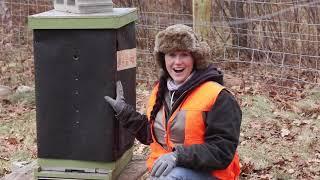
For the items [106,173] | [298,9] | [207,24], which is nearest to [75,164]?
[106,173]

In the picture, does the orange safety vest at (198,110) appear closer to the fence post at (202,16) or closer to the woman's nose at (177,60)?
the woman's nose at (177,60)

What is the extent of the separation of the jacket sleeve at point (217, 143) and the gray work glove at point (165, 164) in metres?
0.03

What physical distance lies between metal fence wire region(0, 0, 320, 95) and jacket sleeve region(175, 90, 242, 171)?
159 inches

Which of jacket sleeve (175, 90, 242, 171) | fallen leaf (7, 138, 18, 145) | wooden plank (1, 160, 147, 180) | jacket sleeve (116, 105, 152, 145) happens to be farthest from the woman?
fallen leaf (7, 138, 18, 145)

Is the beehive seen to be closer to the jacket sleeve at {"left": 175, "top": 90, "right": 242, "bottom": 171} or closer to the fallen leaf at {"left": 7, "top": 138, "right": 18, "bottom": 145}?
the jacket sleeve at {"left": 175, "top": 90, "right": 242, "bottom": 171}

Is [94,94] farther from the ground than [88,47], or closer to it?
closer to it

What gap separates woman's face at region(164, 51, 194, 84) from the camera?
3.48m

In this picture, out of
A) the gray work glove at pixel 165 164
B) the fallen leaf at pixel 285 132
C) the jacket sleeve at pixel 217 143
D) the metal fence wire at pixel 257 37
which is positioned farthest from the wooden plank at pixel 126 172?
the metal fence wire at pixel 257 37

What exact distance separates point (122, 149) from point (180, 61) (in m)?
1.02

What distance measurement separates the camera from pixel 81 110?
3.98m

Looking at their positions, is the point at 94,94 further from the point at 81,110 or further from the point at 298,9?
the point at 298,9

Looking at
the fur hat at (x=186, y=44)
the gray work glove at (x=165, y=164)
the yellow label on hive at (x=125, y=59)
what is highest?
the fur hat at (x=186, y=44)

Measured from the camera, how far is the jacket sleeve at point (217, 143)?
329 cm

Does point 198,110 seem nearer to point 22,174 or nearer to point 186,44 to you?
point 186,44
